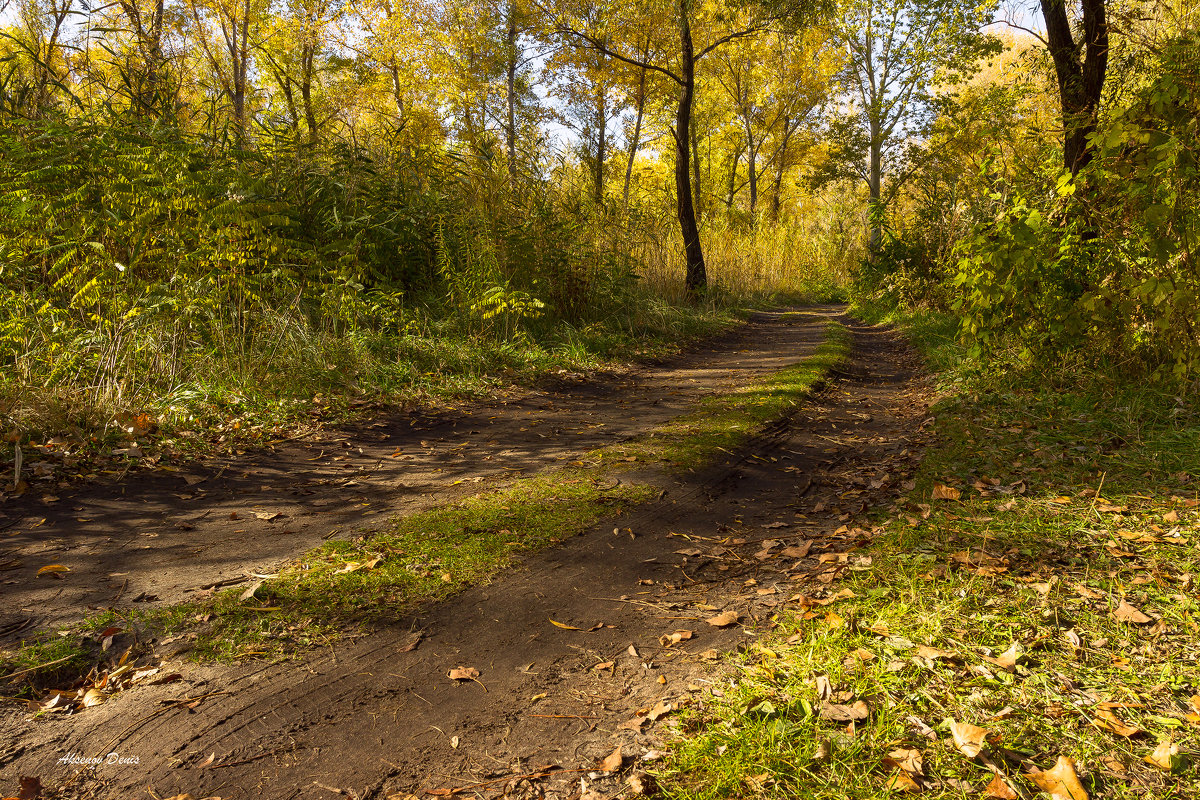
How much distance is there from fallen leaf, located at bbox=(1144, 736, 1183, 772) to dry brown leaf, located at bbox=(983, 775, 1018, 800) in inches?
16.2

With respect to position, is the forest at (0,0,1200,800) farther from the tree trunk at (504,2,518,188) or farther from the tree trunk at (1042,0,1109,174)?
the tree trunk at (504,2,518,188)

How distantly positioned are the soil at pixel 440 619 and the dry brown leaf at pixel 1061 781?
839 millimetres

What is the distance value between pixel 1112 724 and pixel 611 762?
1368 mm

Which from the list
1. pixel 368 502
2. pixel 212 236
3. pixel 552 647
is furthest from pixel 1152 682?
pixel 212 236

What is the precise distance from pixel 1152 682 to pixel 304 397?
5.40 metres

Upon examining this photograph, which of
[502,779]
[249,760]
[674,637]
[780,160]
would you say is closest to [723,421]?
[674,637]

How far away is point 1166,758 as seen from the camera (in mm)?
1627

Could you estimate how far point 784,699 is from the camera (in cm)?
195

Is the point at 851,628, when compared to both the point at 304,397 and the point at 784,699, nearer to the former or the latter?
the point at 784,699

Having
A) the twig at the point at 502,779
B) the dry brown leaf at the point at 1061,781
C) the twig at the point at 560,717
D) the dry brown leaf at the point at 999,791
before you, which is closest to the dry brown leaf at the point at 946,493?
the dry brown leaf at the point at 1061,781

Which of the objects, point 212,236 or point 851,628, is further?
point 212,236

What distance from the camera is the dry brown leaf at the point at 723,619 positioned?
2451 mm

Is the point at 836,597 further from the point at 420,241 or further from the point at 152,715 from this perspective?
the point at 420,241

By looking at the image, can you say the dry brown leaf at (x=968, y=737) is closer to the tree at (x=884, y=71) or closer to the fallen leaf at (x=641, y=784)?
the fallen leaf at (x=641, y=784)
